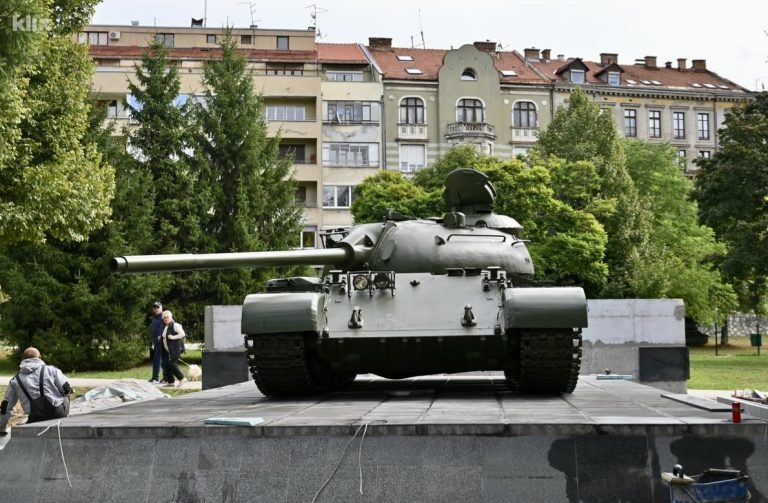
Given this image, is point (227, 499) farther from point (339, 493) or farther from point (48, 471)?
point (48, 471)

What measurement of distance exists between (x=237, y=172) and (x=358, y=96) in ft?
58.8

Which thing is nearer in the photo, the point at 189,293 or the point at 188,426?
the point at 188,426

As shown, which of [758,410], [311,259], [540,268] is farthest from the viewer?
[540,268]

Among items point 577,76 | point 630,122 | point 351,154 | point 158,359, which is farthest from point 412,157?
point 158,359

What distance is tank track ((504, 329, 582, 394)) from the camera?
11.5m

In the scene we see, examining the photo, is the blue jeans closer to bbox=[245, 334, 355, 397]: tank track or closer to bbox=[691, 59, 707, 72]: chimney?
bbox=[245, 334, 355, 397]: tank track

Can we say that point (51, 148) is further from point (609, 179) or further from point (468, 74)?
point (468, 74)

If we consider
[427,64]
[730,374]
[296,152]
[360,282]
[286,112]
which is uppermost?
[427,64]

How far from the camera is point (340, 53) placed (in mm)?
57969

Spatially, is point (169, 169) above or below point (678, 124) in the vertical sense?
below

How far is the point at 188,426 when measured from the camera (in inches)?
347

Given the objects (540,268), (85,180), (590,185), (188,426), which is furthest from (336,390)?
(590,185)

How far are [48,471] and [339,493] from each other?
7.42ft

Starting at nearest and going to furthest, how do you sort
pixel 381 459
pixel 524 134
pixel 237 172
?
pixel 381 459 → pixel 237 172 → pixel 524 134
